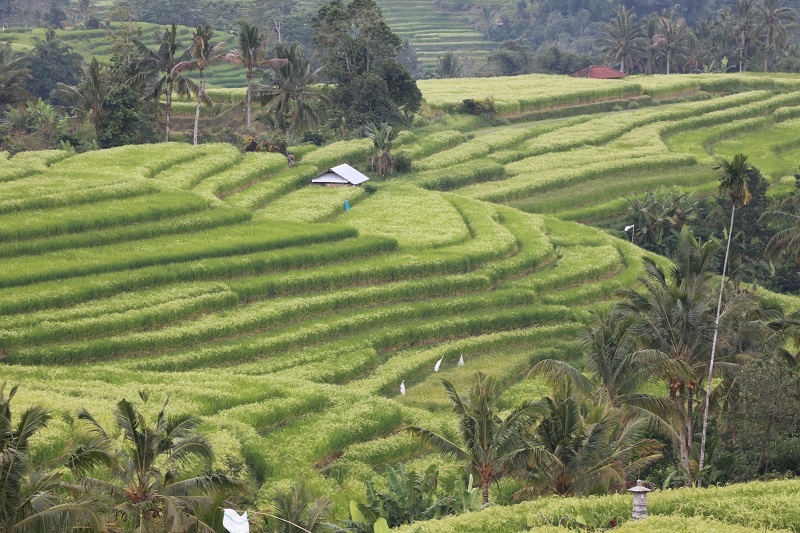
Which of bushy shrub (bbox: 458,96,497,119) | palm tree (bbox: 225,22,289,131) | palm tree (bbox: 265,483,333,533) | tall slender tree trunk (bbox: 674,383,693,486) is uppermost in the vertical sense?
A: palm tree (bbox: 225,22,289,131)

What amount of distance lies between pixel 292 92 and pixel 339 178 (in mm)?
11676

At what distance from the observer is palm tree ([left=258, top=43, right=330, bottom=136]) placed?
69688mm

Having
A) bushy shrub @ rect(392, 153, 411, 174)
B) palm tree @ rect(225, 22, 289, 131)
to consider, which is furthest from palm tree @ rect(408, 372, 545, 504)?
palm tree @ rect(225, 22, 289, 131)

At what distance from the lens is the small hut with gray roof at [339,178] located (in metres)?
61.5

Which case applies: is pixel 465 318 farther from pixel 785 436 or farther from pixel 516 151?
pixel 516 151

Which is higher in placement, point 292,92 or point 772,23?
Result: point 772,23

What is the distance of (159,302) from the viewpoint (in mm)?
41156

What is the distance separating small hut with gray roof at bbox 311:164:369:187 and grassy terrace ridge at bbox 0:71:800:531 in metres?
0.91

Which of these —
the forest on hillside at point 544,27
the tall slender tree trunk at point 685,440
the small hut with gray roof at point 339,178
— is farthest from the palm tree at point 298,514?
the forest on hillside at point 544,27

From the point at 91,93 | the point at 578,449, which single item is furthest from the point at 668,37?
the point at 578,449

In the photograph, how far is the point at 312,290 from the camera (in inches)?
1794

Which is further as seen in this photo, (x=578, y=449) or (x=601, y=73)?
(x=601, y=73)

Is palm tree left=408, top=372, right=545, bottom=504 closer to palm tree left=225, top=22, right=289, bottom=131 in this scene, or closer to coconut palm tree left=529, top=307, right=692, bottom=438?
coconut palm tree left=529, top=307, right=692, bottom=438

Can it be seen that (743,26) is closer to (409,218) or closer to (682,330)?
(409,218)
